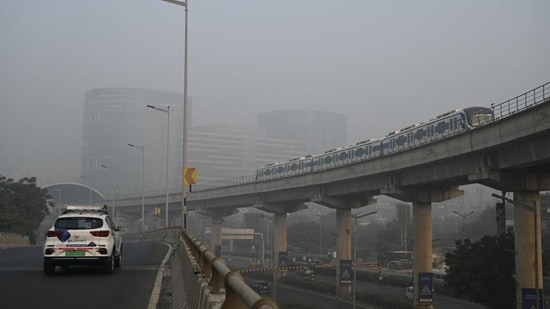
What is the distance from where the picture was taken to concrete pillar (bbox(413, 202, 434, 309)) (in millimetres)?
50281

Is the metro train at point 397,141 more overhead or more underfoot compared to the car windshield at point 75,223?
more overhead

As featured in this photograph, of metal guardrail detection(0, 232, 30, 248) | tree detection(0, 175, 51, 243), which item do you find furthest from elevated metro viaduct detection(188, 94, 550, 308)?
tree detection(0, 175, 51, 243)

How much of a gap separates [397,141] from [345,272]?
15.0m

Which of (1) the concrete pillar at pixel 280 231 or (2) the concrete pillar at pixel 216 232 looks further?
(2) the concrete pillar at pixel 216 232

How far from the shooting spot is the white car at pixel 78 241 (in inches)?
684

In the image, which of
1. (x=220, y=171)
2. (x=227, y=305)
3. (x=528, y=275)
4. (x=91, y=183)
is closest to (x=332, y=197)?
(x=528, y=275)

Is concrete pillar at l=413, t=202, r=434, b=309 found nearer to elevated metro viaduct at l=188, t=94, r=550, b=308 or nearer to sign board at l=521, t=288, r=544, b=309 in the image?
elevated metro viaduct at l=188, t=94, r=550, b=308

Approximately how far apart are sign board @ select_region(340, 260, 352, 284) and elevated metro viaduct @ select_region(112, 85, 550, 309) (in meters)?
1.81

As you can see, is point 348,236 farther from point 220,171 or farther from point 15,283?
point 220,171

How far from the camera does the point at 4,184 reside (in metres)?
94.7

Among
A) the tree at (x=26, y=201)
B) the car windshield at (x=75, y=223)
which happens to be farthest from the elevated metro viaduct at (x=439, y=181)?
the tree at (x=26, y=201)

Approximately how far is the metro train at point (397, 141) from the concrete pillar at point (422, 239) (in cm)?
578

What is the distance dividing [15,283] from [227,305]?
12475mm

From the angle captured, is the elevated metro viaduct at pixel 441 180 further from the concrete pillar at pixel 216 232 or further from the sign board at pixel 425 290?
the concrete pillar at pixel 216 232
